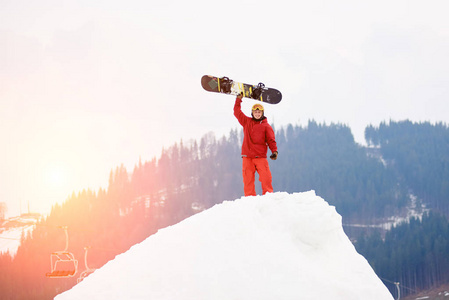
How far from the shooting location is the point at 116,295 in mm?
4508

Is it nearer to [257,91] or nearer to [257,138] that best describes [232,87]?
[257,91]

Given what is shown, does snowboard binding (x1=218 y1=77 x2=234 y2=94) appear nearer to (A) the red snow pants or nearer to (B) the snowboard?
(B) the snowboard

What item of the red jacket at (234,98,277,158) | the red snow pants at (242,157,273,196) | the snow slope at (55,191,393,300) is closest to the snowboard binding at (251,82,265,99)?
the red jacket at (234,98,277,158)

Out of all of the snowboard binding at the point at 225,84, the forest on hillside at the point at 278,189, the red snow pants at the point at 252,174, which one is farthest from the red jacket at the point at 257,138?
the forest on hillside at the point at 278,189

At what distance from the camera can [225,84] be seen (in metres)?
9.92

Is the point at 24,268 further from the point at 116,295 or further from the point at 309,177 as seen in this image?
the point at 116,295

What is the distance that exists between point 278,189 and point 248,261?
13970 centimetres

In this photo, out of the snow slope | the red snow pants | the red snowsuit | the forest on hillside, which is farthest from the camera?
the forest on hillside

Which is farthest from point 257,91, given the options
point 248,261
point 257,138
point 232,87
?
point 248,261

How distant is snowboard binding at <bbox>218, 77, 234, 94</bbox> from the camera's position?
9891 millimetres

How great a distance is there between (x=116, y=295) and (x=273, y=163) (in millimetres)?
149076

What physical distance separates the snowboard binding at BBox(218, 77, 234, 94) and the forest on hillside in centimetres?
10199

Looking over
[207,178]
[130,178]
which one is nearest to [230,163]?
[207,178]

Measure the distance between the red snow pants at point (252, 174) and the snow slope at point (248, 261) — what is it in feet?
7.41
